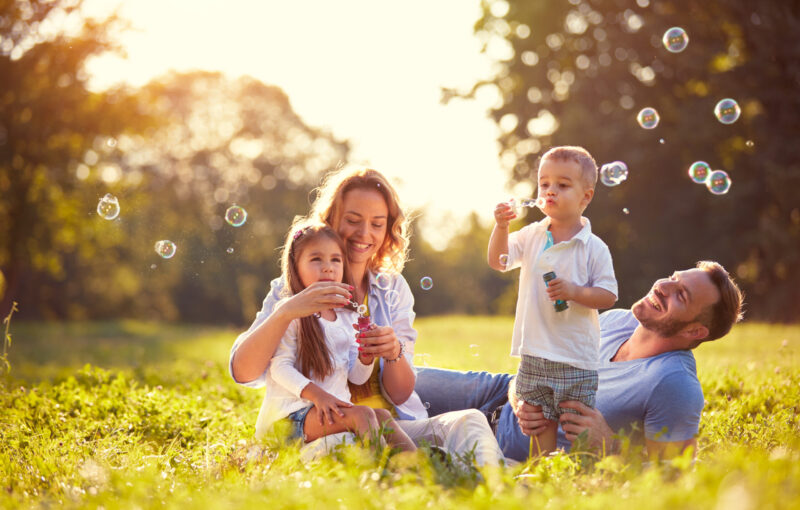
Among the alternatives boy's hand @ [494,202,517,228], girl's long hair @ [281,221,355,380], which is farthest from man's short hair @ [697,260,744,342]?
girl's long hair @ [281,221,355,380]

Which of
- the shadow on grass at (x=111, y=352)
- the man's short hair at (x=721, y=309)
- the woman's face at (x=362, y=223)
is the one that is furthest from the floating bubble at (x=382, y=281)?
the shadow on grass at (x=111, y=352)

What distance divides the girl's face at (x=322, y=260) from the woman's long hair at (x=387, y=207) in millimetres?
403

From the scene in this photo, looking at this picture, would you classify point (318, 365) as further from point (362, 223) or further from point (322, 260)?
point (362, 223)

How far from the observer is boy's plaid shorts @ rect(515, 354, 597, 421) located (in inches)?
143

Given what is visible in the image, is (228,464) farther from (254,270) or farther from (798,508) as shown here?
(254,270)

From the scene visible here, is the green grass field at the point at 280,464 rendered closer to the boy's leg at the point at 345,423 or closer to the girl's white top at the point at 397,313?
the boy's leg at the point at 345,423

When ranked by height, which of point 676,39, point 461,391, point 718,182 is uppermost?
point 676,39

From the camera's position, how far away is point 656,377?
362 centimetres

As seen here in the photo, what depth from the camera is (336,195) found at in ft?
13.5

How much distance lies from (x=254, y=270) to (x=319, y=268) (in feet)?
89.4

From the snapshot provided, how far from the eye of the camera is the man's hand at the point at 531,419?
3701mm

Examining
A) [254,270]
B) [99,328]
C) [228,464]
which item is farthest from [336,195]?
[254,270]

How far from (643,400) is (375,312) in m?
1.42

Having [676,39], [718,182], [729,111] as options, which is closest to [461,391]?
[718,182]
